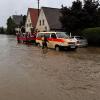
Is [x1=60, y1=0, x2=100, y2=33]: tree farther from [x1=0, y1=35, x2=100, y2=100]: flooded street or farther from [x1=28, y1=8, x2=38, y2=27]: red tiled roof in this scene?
[x1=28, y1=8, x2=38, y2=27]: red tiled roof

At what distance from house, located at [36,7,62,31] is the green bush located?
20.6 m

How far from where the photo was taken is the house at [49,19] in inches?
2227

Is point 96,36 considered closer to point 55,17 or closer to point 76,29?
point 76,29

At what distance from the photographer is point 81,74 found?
1352 centimetres

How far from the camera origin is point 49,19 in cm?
5853

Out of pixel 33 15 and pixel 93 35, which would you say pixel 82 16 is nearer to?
pixel 93 35

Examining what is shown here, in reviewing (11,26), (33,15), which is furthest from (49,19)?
(11,26)

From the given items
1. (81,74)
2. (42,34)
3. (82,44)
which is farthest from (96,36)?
(81,74)

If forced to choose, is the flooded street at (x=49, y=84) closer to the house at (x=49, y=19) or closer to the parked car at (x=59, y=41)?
the parked car at (x=59, y=41)

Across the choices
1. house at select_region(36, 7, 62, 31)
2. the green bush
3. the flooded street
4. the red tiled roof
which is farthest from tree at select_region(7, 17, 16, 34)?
the flooded street

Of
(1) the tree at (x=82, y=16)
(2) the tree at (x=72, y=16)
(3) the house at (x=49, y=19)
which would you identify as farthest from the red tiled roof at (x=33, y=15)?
(1) the tree at (x=82, y=16)

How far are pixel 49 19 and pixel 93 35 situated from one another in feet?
85.1

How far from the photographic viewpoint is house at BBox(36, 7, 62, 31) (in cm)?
5658

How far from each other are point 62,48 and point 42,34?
504 centimetres
